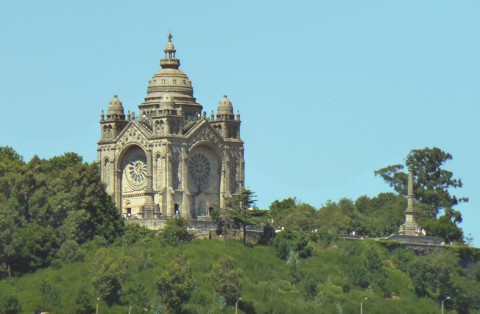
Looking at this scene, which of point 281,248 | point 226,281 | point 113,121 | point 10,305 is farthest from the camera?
point 113,121

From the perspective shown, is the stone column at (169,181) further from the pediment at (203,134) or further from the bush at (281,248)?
the bush at (281,248)

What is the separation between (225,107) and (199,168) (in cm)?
558

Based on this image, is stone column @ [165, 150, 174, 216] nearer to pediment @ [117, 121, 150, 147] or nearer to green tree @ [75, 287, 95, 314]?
pediment @ [117, 121, 150, 147]

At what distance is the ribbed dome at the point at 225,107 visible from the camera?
7116 inches

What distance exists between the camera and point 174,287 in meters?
157

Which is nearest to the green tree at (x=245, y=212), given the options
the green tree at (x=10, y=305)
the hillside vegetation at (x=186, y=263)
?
the hillside vegetation at (x=186, y=263)

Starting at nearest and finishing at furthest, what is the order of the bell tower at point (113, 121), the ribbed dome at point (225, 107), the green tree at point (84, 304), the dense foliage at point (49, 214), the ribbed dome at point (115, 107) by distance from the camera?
the green tree at point (84, 304) → the dense foliage at point (49, 214) → the bell tower at point (113, 121) → the ribbed dome at point (115, 107) → the ribbed dome at point (225, 107)

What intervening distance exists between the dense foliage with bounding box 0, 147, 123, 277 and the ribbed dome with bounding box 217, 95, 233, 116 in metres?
14.9

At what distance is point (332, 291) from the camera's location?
168 metres

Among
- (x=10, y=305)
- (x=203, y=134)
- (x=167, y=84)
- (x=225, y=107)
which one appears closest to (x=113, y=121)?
(x=167, y=84)

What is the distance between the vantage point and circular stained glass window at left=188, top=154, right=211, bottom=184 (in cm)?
17788

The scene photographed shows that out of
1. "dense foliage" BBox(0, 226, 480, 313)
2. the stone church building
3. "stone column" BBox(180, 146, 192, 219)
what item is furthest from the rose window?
"dense foliage" BBox(0, 226, 480, 313)

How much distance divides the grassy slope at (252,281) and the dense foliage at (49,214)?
1.65m

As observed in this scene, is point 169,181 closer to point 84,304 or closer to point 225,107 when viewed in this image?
point 225,107
